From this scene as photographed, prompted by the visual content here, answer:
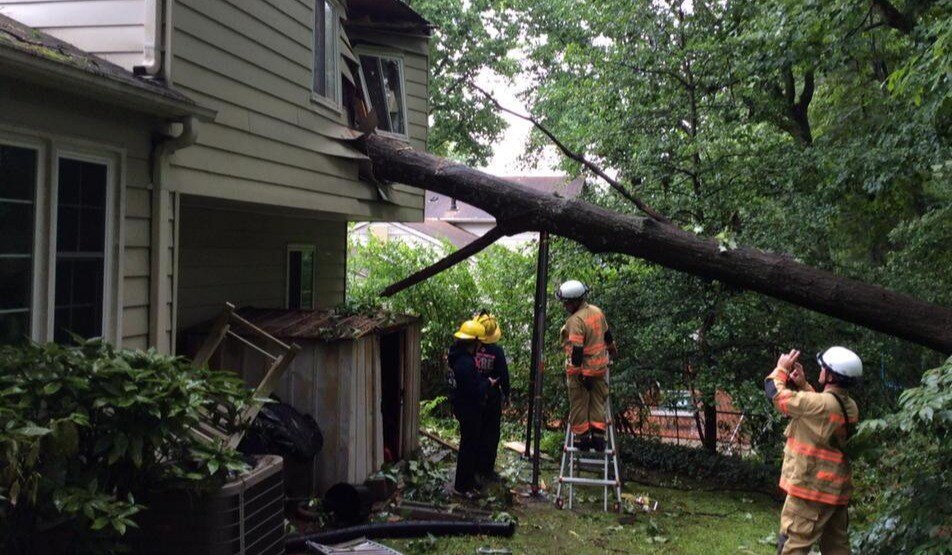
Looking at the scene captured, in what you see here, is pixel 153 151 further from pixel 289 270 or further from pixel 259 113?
pixel 289 270

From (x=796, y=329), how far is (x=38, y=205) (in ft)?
28.1

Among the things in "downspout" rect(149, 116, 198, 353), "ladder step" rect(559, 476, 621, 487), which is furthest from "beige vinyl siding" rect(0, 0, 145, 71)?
"ladder step" rect(559, 476, 621, 487)

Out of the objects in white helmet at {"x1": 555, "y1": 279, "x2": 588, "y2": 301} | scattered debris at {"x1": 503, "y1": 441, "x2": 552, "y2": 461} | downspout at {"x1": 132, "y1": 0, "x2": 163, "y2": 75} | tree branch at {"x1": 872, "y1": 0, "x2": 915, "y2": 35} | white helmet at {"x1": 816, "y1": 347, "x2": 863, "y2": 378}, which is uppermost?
tree branch at {"x1": 872, "y1": 0, "x2": 915, "y2": 35}

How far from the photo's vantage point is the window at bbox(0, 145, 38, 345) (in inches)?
197

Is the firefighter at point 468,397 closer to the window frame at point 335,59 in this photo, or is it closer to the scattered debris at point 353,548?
the scattered debris at point 353,548

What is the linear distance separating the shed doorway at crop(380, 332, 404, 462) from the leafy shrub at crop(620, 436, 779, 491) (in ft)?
11.6

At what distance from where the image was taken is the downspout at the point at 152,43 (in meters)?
6.03

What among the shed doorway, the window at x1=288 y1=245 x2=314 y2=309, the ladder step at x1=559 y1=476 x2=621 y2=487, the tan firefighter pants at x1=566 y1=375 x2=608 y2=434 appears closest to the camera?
the ladder step at x1=559 y1=476 x2=621 y2=487

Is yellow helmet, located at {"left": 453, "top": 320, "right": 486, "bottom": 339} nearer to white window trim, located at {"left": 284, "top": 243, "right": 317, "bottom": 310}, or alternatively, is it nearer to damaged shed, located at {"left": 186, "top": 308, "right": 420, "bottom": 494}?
damaged shed, located at {"left": 186, "top": 308, "right": 420, "bottom": 494}

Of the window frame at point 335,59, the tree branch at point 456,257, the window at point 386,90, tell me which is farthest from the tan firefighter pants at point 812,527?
the window at point 386,90

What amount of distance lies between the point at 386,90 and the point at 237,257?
4020 mm

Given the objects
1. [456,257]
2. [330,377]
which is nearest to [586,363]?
[456,257]

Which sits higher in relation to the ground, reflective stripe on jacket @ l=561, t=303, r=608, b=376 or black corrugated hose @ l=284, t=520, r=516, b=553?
reflective stripe on jacket @ l=561, t=303, r=608, b=376

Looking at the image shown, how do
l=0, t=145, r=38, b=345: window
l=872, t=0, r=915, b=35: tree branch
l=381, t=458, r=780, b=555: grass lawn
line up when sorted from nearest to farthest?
l=0, t=145, r=38, b=345: window, l=381, t=458, r=780, b=555: grass lawn, l=872, t=0, r=915, b=35: tree branch
